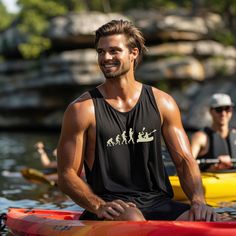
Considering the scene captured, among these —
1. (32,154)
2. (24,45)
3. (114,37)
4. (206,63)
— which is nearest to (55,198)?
(114,37)

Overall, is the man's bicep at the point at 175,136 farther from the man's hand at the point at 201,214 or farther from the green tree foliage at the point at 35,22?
the green tree foliage at the point at 35,22

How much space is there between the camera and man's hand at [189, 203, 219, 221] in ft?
13.4

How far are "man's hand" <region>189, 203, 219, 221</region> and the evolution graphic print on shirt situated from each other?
55cm

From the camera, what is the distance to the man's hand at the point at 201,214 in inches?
160

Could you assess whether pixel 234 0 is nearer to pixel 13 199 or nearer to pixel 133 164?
pixel 13 199

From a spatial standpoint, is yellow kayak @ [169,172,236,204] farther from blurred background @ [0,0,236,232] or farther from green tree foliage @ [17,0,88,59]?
green tree foliage @ [17,0,88,59]

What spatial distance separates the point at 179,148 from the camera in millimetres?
4352

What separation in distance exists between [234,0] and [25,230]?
28.4m

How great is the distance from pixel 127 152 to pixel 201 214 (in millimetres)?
643

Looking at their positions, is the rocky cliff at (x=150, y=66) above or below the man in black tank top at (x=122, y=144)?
above

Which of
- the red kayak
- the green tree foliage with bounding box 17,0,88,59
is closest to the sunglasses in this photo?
the red kayak

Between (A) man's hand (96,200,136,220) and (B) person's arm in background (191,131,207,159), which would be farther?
(B) person's arm in background (191,131,207,159)

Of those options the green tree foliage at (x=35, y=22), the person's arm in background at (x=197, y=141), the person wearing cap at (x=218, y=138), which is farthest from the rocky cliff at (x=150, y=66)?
the person's arm in background at (x=197, y=141)

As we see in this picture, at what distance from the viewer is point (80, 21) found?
34094 millimetres
